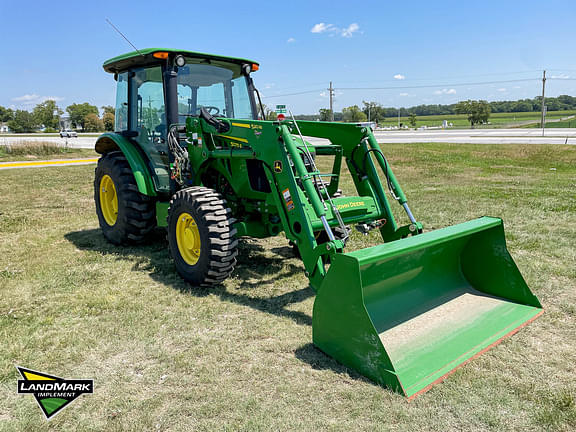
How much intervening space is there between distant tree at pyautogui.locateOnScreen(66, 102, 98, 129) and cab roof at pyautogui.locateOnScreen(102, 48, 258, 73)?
10025 cm

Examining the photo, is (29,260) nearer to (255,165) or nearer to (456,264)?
(255,165)

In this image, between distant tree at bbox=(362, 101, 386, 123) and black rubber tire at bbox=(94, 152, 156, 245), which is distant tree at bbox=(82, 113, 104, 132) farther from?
black rubber tire at bbox=(94, 152, 156, 245)

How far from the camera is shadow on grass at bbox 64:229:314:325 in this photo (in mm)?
4668

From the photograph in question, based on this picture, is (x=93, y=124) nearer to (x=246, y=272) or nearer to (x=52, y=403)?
(x=246, y=272)

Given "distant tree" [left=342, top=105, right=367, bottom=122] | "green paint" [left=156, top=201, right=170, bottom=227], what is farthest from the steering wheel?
"distant tree" [left=342, top=105, right=367, bottom=122]

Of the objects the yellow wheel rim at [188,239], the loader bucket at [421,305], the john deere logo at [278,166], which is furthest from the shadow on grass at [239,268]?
the john deere logo at [278,166]

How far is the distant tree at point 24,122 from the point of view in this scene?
95069 mm

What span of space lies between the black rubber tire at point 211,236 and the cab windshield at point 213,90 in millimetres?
1393

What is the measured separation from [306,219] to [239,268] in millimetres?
1818

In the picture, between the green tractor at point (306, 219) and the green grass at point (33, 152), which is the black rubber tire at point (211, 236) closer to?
the green tractor at point (306, 219)

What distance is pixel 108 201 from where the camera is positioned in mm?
7020

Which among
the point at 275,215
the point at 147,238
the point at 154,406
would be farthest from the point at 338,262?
the point at 147,238

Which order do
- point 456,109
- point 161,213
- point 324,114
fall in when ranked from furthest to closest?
1. point 456,109
2. point 324,114
3. point 161,213

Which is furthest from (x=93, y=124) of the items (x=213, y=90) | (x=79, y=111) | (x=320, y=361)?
(x=320, y=361)
